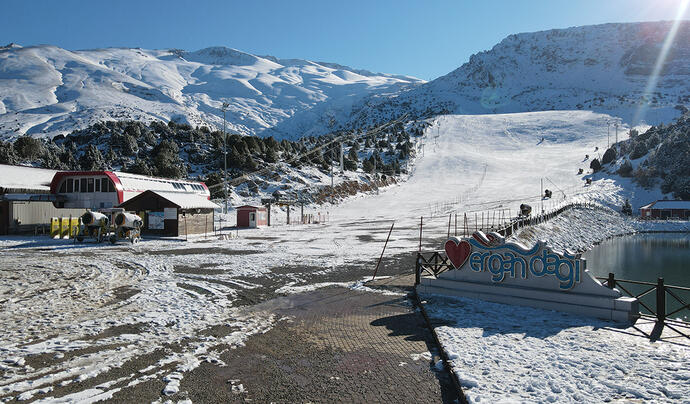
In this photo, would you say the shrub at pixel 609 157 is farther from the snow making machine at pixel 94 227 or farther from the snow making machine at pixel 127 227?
the snow making machine at pixel 94 227

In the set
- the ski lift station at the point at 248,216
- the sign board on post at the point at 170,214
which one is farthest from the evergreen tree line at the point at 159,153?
the sign board on post at the point at 170,214

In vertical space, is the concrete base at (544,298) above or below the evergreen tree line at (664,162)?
below

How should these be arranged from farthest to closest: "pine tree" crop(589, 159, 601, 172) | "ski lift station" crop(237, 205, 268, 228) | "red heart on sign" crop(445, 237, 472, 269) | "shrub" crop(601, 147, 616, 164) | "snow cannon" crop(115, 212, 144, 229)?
"shrub" crop(601, 147, 616, 164), "pine tree" crop(589, 159, 601, 172), "ski lift station" crop(237, 205, 268, 228), "snow cannon" crop(115, 212, 144, 229), "red heart on sign" crop(445, 237, 472, 269)

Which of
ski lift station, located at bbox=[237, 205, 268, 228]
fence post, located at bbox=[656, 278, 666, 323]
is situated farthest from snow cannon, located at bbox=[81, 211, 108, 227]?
fence post, located at bbox=[656, 278, 666, 323]

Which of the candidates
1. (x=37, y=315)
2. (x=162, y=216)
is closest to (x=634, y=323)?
(x=37, y=315)

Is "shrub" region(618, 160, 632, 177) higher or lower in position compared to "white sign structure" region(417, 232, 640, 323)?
higher

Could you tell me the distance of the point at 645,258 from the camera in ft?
129

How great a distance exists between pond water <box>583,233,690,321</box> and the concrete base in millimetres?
9131

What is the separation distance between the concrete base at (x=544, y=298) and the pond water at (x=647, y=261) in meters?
9.13

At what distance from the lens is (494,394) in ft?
24.2

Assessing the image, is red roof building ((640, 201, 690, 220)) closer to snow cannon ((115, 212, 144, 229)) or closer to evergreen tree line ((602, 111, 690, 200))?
evergreen tree line ((602, 111, 690, 200))

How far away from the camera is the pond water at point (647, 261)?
23.5 metres

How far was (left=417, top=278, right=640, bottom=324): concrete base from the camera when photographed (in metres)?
11.6

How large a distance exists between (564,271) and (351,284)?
7694mm
